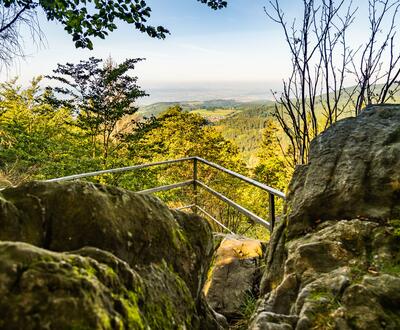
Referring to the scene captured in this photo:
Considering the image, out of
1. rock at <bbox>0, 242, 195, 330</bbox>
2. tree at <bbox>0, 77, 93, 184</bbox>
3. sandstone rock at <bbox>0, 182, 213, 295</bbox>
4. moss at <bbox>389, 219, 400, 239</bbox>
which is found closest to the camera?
rock at <bbox>0, 242, 195, 330</bbox>

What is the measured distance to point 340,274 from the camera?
58.1 inches

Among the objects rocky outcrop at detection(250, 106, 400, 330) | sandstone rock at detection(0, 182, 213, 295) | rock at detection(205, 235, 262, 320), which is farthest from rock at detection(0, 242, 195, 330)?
rock at detection(205, 235, 262, 320)

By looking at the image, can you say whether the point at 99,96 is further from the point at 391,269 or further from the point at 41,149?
the point at 391,269

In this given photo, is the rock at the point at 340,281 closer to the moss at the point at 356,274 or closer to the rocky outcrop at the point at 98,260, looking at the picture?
the moss at the point at 356,274

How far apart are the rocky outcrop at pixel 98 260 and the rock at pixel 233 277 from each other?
1079mm

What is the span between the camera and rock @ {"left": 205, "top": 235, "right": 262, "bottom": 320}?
304 centimetres

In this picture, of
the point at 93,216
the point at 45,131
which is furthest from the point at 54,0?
the point at 45,131

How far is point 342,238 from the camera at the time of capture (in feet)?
5.57

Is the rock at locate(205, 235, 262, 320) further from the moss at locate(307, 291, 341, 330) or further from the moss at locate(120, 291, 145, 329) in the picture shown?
the moss at locate(120, 291, 145, 329)

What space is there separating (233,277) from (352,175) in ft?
5.61

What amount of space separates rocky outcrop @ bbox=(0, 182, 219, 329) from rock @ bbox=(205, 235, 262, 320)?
1.08 metres

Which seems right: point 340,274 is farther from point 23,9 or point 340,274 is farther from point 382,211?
point 23,9

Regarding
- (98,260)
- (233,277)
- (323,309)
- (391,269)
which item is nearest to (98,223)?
(98,260)

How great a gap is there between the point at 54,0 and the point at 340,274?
10.1 ft
